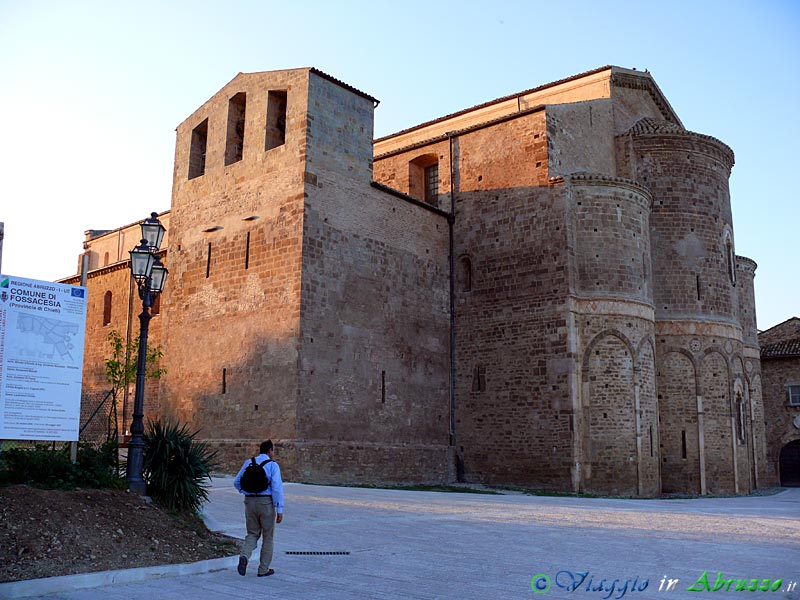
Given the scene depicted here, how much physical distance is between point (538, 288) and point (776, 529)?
1206cm

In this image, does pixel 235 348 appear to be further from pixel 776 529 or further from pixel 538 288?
pixel 776 529

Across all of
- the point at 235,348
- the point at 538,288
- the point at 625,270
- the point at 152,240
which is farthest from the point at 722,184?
the point at 152,240

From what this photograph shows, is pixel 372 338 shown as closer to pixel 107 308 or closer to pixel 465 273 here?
pixel 465 273

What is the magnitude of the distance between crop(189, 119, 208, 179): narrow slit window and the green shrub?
16148mm

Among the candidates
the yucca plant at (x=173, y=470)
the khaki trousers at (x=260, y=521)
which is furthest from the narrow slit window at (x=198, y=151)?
the khaki trousers at (x=260, y=521)

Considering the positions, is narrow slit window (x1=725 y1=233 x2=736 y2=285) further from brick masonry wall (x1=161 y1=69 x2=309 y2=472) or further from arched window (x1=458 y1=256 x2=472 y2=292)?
brick masonry wall (x1=161 y1=69 x2=309 y2=472)

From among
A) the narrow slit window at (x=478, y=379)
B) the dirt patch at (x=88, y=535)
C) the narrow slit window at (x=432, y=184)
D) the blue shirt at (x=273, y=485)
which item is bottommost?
the dirt patch at (x=88, y=535)

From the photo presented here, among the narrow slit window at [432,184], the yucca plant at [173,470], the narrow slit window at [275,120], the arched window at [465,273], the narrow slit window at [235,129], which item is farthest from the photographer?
the narrow slit window at [432,184]

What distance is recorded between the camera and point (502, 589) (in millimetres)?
7445

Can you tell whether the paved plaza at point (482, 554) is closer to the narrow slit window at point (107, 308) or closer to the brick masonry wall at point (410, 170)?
the brick masonry wall at point (410, 170)

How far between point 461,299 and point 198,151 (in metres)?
10.2

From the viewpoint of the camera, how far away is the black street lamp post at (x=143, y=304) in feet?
35.5

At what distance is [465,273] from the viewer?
86.0 feet

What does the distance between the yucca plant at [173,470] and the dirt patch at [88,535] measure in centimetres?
60
